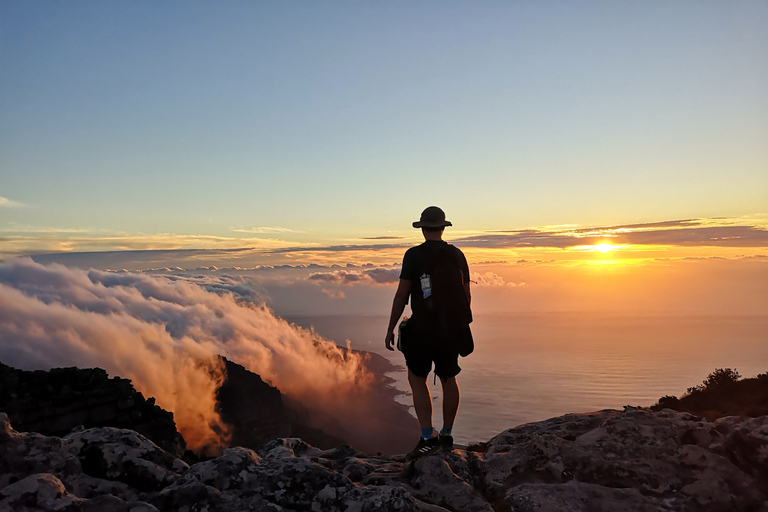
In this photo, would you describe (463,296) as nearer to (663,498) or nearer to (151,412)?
(663,498)

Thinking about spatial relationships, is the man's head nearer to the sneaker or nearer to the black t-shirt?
the black t-shirt

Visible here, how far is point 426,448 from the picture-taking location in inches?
277

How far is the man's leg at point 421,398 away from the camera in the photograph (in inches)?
284

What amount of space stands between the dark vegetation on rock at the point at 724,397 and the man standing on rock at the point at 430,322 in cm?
580

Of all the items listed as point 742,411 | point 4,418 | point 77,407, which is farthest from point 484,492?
point 77,407

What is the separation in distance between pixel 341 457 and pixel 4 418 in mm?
4642

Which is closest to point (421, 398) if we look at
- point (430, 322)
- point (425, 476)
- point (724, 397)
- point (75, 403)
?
point (430, 322)

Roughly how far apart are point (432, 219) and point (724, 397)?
33.0 feet

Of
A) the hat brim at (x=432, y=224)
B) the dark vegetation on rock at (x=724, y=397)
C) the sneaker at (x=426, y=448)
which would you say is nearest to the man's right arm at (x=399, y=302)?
the hat brim at (x=432, y=224)

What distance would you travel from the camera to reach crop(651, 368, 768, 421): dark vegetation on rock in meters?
10.2

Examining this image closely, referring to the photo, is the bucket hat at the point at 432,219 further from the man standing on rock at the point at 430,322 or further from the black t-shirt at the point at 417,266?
the black t-shirt at the point at 417,266

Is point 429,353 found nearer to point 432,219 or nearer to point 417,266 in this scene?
point 417,266

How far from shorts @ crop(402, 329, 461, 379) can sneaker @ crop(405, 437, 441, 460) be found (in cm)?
96

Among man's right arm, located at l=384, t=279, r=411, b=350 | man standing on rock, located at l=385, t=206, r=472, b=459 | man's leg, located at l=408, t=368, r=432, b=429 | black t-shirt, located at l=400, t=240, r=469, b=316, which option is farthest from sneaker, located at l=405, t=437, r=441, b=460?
black t-shirt, located at l=400, t=240, r=469, b=316
